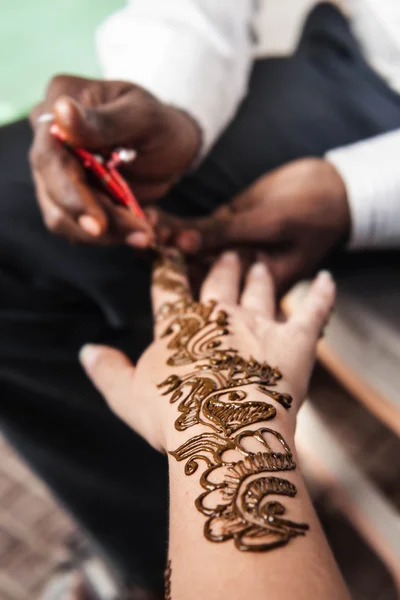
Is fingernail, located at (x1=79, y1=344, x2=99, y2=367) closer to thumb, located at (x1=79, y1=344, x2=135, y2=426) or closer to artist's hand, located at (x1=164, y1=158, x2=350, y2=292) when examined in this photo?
thumb, located at (x1=79, y1=344, x2=135, y2=426)

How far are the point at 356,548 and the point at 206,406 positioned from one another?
2.59 ft

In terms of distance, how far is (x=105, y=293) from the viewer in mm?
759

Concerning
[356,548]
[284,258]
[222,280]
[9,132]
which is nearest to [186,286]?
[222,280]

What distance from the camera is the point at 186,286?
2.19 feet

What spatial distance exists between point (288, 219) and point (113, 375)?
1.06 feet

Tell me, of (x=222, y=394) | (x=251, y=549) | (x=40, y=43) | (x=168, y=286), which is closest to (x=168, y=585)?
(x=251, y=549)

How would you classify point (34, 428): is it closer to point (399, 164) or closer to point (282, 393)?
point (282, 393)

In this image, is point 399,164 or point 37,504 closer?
point 399,164

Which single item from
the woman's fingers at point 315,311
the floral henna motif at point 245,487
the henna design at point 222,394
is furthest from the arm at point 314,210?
the floral henna motif at point 245,487

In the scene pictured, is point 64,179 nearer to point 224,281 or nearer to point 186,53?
point 224,281

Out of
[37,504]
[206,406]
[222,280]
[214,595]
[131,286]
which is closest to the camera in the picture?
[214,595]

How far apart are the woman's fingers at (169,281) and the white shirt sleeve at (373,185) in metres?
0.26

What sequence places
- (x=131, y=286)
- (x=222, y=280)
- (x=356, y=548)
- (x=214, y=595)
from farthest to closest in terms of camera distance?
(x=356, y=548) → (x=131, y=286) → (x=222, y=280) → (x=214, y=595)

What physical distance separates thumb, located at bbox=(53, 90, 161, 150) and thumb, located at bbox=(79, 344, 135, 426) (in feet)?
0.84
